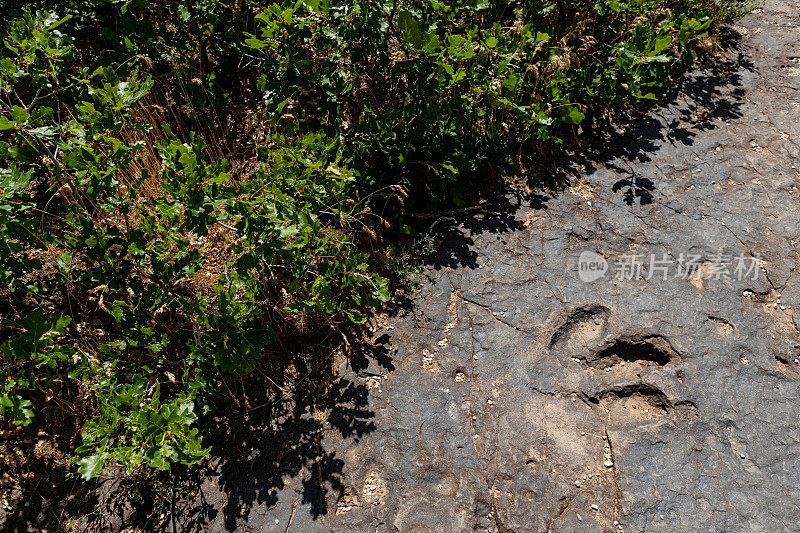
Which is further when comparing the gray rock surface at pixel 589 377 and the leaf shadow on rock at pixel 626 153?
the leaf shadow on rock at pixel 626 153

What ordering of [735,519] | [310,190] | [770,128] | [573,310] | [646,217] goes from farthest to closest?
[770,128], [646,217], [573,310], [310,190], [735,519]

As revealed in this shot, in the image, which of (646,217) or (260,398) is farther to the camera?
(646,217)

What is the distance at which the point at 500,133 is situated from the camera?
3.27 metres

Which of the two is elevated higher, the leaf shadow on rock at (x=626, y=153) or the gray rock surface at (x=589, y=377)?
the leaf shadow on rock at (x=626, y=153)

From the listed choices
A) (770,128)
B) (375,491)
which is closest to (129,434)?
(375,491)

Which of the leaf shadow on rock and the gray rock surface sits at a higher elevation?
the leaf shadow on rock

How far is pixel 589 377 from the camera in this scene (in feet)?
8.75

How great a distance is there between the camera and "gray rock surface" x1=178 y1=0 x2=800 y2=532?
235cm

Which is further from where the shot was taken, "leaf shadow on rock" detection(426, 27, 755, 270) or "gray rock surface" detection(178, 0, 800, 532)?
"leaf shadow on rock" detection(426, 27, 755, 270)

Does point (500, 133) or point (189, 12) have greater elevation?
point (189, 12)

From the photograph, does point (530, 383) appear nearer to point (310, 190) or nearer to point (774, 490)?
point (774, 490)

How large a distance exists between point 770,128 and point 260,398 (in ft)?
11.8

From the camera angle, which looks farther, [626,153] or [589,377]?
[626,153]

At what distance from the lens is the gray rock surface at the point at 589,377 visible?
92.5 inches
